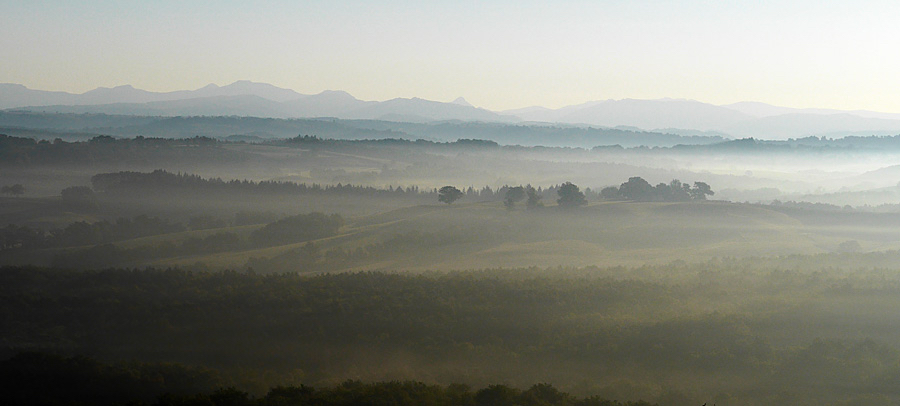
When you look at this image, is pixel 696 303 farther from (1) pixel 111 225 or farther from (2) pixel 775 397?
(1) pixel 111 225

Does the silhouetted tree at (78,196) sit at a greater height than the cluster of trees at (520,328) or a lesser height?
lesser

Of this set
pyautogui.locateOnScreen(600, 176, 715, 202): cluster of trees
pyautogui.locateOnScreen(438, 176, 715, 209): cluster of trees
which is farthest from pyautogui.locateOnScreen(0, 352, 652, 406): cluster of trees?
pyautogui.locateOnScreen(600, 176, 715, 202): cluster of trees

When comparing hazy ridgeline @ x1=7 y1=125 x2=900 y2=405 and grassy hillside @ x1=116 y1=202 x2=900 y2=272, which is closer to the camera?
hazy ridgeline @ x1=7 y1=125 x2=900 y2=405

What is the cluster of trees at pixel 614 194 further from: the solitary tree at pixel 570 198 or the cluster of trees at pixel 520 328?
the cluster of trees at pixel 520 328

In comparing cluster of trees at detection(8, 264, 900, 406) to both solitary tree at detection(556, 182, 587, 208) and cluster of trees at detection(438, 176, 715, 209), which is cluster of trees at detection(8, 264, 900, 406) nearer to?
solitary tree at detection(556, 182, 587, 208)

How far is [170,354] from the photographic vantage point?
50.6 meters

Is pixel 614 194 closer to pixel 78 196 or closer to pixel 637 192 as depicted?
pixel 637 192

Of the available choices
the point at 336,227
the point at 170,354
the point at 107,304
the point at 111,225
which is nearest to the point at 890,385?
the point at 170,354

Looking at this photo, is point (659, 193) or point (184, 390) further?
point (659, 193)

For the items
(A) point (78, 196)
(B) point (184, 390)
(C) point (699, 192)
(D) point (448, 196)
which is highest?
(C) point (699, 192)

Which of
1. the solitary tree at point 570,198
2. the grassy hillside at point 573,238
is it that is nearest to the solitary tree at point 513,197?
the grassy hillside at point 573,238

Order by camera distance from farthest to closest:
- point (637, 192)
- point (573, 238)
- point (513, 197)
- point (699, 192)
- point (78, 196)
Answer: point (78, 196)
point (637, 192)
point (699, 192)
point (513, 197)
point (573, 238)

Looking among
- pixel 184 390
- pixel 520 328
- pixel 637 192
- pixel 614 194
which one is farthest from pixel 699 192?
pixel 184 390

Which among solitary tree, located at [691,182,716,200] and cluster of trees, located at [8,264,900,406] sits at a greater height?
solitary tree, located at [691,182,716,200]
